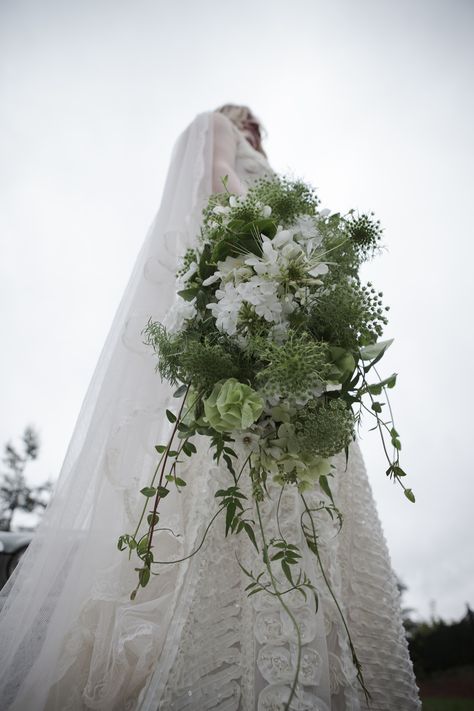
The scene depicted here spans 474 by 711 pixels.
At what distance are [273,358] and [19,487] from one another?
1589cm

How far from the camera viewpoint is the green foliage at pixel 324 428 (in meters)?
0.76

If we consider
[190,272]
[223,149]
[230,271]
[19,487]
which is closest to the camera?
[230,271]

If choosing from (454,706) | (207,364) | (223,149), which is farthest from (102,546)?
(454,706)

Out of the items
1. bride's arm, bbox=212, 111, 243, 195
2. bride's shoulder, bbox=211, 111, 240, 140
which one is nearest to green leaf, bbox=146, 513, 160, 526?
bride's arm, bbox=212, 111, 243, 195

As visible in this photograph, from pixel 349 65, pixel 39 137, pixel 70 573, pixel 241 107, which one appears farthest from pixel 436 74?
pixel 70 573

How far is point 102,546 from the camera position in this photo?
107cm

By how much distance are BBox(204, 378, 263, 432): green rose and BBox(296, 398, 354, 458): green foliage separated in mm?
116

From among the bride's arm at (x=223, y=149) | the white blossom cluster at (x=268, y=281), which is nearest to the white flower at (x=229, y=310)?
the white blossom cluster at (x=268, y=281)

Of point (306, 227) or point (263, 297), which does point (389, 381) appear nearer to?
point (263, 297)

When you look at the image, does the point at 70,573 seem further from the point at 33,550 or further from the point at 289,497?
the point at 289,497

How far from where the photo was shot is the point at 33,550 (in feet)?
3.64

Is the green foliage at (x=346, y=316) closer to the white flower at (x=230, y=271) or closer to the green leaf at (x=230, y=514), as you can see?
the white flower at (x=230, y=271)

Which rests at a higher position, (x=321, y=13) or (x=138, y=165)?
(x=321, y=13)

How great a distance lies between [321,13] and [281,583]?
9922 millimetres
